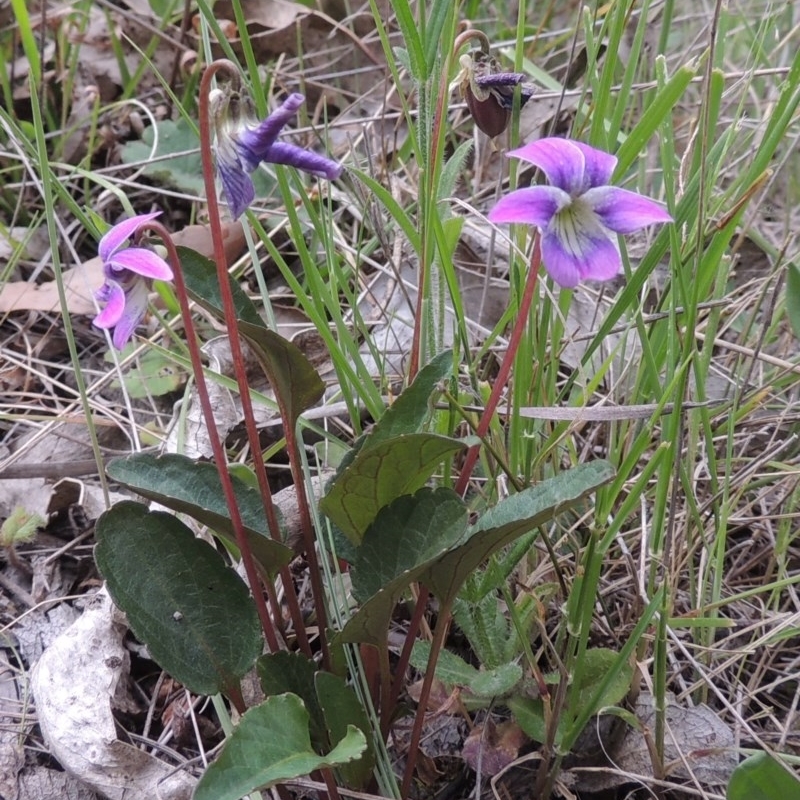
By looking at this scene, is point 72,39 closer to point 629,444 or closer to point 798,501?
point 629,444

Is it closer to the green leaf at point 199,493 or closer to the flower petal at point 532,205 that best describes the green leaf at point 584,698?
the green leaf at point 199,493

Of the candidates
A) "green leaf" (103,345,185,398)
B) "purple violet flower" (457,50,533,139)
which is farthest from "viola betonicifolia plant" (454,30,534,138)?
"green leaf" (103,345,185,398)

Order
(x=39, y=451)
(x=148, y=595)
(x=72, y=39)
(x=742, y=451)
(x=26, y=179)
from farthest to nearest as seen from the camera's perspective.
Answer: (x=72, y=39), (x=26, y=179), (x=39, y=451), (x=742, y=451), (x=148, y=595)

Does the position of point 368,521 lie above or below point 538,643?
above

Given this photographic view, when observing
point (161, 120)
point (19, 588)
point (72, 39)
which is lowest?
point (19, 588)

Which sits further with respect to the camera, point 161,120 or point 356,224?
point 161,120

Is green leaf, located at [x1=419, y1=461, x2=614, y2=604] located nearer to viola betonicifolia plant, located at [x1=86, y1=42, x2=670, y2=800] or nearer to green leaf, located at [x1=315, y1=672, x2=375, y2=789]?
viola betonicifolia plant, located at [x1=86, y1=42, x2=670, y2=800]

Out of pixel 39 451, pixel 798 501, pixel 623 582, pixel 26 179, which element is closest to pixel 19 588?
pixel 39 451
